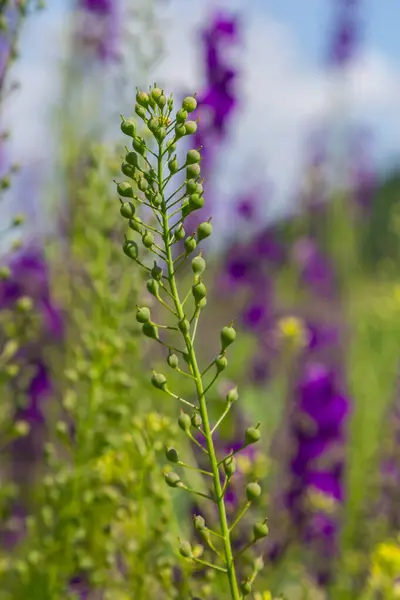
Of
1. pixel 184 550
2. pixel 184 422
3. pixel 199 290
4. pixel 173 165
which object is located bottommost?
pixel 184 550

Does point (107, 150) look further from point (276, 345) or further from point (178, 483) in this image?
point (276, 345)

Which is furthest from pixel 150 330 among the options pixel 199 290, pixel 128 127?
pixel 128 127

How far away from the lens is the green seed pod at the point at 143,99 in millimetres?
810

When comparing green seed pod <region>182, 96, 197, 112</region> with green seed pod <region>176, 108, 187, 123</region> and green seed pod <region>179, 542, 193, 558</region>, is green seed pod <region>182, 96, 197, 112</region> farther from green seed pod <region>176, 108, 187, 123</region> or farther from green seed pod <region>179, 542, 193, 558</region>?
green seed pod <region>179, 542, 193, 558</region>

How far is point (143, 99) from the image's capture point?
812mm

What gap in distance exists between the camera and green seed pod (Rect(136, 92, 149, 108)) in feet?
2.66

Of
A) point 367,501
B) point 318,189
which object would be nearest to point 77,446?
point 367,501

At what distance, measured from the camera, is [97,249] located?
1793 millimetres

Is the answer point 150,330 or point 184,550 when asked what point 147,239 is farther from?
point 184,550

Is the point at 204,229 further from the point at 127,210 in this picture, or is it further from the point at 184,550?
the point at 184,550

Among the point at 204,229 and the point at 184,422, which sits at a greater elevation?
the point at 204,229

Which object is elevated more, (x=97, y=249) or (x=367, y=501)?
(x=97, y=249)

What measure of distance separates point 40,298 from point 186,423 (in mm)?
2167

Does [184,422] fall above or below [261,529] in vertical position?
above
